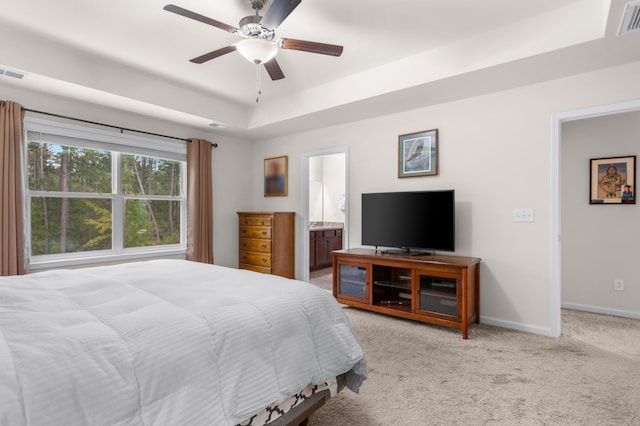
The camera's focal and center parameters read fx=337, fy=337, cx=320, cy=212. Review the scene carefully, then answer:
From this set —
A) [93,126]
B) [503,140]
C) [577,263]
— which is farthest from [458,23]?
[93,126]

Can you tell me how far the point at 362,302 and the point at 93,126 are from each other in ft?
11.8

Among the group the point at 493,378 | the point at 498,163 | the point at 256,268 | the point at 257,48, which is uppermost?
the point at 257,48

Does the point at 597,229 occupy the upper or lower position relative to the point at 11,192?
lower

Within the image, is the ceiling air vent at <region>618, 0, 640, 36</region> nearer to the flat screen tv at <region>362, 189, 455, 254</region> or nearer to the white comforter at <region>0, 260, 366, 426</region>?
the flat screen tv at <region>362, 189, 455, 254</region>

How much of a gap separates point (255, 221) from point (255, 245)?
0.35m

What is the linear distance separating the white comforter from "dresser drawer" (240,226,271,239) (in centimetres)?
283

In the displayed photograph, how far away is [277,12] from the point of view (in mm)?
2004

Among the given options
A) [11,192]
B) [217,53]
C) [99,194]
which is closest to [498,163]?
[217,53]

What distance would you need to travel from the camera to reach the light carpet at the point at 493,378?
187 cm

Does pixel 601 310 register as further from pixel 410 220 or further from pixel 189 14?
A: pixel 189 14

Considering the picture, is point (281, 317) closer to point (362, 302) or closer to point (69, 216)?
point (362, 302)

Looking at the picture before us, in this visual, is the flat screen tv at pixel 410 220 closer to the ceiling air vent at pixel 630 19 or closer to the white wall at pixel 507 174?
the white wall at pixel 507 174

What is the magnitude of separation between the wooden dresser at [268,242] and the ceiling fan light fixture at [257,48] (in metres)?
2.63

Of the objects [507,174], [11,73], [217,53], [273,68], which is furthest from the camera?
[507,174]
